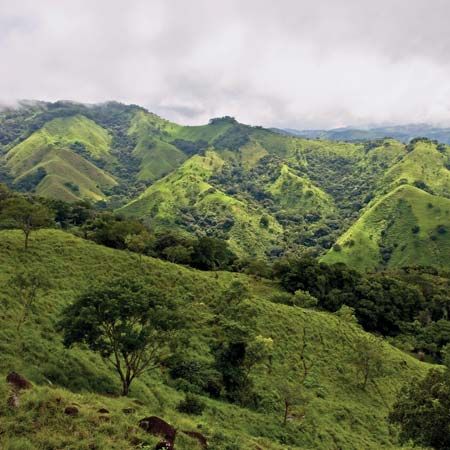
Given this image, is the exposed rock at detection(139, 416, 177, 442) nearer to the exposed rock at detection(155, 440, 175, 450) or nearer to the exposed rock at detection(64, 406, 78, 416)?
the exposed rock at detection(155, 440, 175, 450)

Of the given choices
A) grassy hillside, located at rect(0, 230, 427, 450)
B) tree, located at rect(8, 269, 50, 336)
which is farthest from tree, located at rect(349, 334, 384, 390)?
tree, located at rect(8, 269, 50, 336)

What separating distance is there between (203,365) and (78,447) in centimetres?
2971

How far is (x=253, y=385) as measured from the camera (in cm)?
Result: 4869

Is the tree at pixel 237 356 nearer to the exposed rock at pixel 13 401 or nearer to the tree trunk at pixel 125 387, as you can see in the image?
the tree trunk at pixel 125 387

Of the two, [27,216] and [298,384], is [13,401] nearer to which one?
[298,384]

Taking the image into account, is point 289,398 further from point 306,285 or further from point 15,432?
point 306,285

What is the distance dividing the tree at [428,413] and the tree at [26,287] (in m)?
35.0

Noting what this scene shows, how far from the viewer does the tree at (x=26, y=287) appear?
42312 millimetres

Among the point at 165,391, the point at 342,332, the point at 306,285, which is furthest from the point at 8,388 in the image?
the point at 306,285

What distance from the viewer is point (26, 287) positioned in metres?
44.8

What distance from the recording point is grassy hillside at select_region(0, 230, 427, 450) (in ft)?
68.0

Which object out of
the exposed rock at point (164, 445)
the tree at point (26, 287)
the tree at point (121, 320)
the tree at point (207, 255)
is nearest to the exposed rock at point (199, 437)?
the exposed rock at point (164, 445)

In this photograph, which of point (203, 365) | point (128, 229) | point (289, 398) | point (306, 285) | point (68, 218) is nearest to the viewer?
point (289, 398)

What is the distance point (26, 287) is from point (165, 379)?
1817 centimetres
